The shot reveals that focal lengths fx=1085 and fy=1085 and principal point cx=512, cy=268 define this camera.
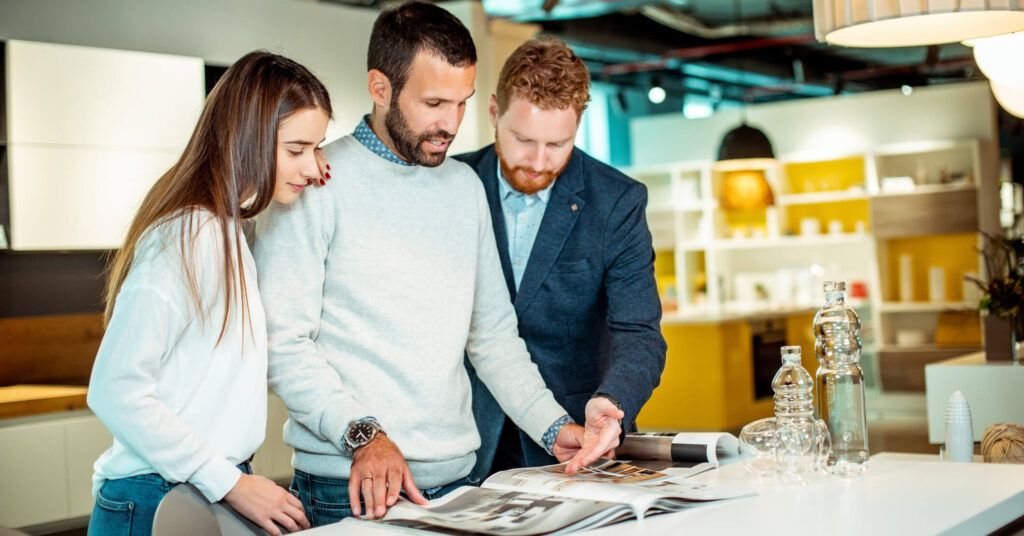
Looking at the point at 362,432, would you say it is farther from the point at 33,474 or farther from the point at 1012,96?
the point at 33,474

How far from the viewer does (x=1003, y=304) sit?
463 centimetres

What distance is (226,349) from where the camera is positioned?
1.75 meters

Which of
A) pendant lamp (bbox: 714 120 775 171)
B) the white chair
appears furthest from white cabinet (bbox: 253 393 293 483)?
pendant lamp (bbox: 714 120 775 171)

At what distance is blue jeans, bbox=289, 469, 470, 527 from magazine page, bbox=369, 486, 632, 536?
1.05 ft

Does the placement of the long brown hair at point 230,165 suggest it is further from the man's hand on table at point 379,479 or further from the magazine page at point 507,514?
the magazine page at point 507,514

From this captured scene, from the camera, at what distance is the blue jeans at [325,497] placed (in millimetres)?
2002

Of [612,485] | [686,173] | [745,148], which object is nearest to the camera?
[612,485]

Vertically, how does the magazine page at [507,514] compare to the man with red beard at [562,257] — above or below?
below

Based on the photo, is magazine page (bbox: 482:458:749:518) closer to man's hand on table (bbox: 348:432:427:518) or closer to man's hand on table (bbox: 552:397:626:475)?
man's hand on table (bbox: 552:397:626:475)

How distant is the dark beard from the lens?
2.05m

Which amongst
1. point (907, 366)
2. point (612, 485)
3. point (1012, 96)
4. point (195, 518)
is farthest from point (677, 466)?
point (907, 366)

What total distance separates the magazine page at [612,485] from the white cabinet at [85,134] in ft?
12.8

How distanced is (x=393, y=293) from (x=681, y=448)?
24.9 inches

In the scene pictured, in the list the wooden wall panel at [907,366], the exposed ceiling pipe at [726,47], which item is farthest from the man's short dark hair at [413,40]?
the exposed ceiling pipe at [726,47]
